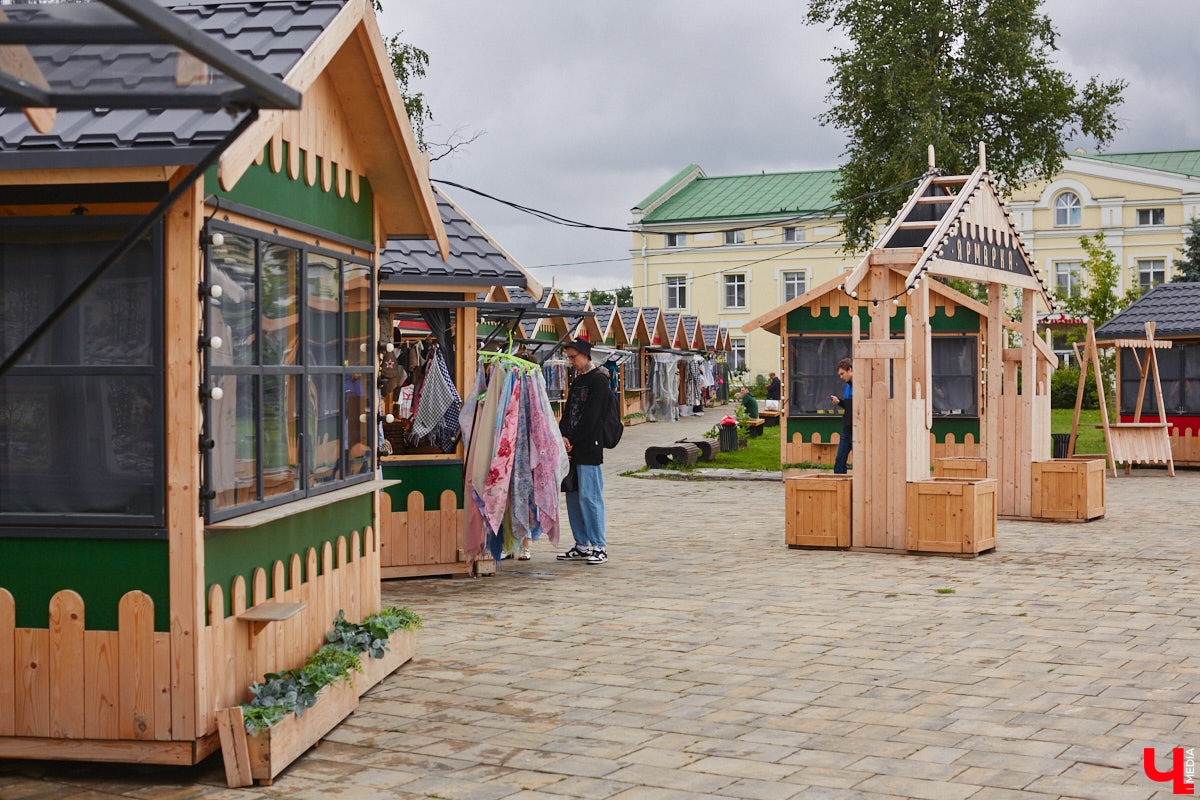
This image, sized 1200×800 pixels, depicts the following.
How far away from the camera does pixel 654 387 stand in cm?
4394

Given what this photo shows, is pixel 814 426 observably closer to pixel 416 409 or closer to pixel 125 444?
pixel 416 409

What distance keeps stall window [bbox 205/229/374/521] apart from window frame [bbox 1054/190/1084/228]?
175 ft

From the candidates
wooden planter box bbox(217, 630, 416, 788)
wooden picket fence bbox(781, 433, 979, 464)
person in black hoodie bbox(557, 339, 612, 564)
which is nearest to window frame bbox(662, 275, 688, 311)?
wooden picket fence bbox(781, 433, 979, 464)

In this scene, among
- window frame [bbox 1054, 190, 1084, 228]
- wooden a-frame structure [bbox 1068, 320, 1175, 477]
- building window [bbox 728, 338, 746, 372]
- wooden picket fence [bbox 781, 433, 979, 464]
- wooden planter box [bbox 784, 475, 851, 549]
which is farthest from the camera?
building window [bbox 728, 338, 746, 372]

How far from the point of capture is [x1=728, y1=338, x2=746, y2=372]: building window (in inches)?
2502

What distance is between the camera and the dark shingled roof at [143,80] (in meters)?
3.82

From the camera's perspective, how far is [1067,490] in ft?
46.0

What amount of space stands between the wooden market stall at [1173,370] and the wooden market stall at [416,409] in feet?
46.6

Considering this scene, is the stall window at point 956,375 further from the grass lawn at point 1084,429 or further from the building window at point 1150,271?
the building window at point 1150,271

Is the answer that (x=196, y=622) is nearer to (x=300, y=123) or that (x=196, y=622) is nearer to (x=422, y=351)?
(x=300, y=123)

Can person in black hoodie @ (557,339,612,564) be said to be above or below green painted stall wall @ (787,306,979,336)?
below

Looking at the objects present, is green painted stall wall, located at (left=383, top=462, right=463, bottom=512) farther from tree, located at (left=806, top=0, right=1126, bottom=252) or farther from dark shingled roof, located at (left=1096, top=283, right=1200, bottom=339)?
tree, located at (left=806, top=0, right=1126, bottom=252)

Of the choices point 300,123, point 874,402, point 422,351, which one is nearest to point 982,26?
point 874,402

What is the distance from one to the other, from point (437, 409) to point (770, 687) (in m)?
4.45
